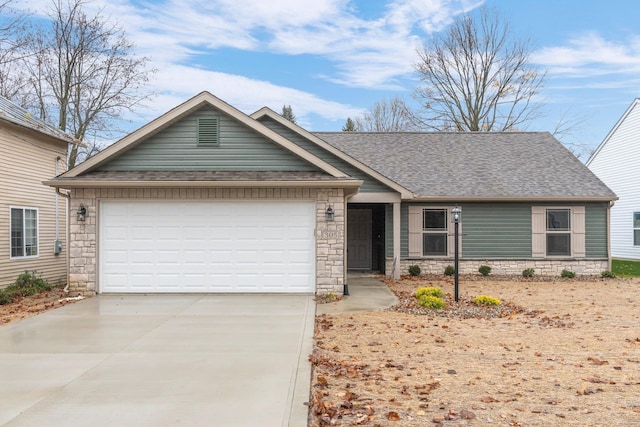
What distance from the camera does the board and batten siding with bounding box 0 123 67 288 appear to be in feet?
42.5

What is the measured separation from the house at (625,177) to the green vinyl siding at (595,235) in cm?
748

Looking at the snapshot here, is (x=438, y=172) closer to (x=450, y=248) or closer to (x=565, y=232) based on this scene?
(x=450, y=248)

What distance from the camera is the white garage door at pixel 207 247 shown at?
11680 mm

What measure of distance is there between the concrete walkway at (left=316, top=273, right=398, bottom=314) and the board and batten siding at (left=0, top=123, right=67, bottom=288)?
827cm

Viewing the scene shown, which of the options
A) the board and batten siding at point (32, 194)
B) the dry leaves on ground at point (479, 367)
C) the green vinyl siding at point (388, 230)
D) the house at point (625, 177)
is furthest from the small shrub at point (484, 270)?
the board and batten siding at point (32, 194)

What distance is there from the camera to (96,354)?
21.8 feet

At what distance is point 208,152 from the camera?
11977 millimetres

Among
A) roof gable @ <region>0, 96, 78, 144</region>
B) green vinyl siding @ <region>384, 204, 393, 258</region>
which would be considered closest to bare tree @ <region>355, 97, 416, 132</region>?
green vinyl siding @ <region>384, 204, 393, 258</region>

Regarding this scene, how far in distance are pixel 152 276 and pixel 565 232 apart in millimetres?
12781

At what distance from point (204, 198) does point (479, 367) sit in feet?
24.2

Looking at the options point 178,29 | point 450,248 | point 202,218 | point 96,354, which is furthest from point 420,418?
point 178,29

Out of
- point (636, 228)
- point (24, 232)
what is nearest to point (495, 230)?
point (636, 228)

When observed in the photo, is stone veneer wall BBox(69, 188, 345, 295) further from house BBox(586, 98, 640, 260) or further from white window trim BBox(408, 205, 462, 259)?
house BBox(586, 98, 640, 260)

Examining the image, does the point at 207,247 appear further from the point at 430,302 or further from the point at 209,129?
the point at 430,302
